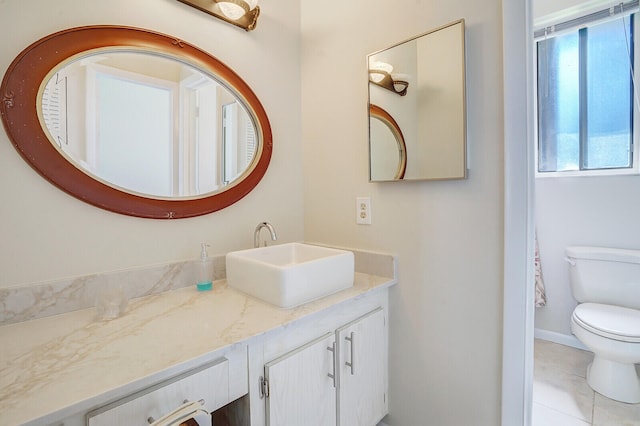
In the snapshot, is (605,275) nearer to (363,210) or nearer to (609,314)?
(609,314)

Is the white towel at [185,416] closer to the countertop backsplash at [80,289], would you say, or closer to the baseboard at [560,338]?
the countertop backsplash at [80,289]

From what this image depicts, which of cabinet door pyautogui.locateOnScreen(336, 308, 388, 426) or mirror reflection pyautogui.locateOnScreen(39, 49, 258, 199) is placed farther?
cabinet door pyautogui.locateOnScreen(336, 308, 388, 426)

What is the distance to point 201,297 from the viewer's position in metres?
1.06

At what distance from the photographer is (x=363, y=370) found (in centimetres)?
114

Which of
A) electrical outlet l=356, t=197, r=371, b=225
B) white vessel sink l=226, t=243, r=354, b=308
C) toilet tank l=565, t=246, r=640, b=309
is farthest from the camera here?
toilet tank l=565, t=246, r=640, b=309

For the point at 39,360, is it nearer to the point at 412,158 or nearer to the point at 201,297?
the point at 201,297

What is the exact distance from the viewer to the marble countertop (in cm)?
53

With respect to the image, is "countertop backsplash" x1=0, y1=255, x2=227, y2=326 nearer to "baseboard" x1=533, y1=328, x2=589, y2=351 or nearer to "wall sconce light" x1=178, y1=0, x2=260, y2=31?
"wall sconce light" x1=178, y1=0, x2=260, y2=31

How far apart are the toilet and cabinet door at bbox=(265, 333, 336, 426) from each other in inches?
61.1

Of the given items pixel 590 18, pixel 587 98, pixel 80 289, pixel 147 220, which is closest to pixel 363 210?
pixel 147 220

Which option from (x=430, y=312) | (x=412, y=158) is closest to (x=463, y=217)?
(x=412, y=158)

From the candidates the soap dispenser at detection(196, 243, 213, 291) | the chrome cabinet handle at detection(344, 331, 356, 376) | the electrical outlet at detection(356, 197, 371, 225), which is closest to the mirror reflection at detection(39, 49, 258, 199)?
the soap dispenser at detection(196, 243, 213, 291)

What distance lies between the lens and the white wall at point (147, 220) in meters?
0.85

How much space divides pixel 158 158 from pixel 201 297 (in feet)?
1.81
